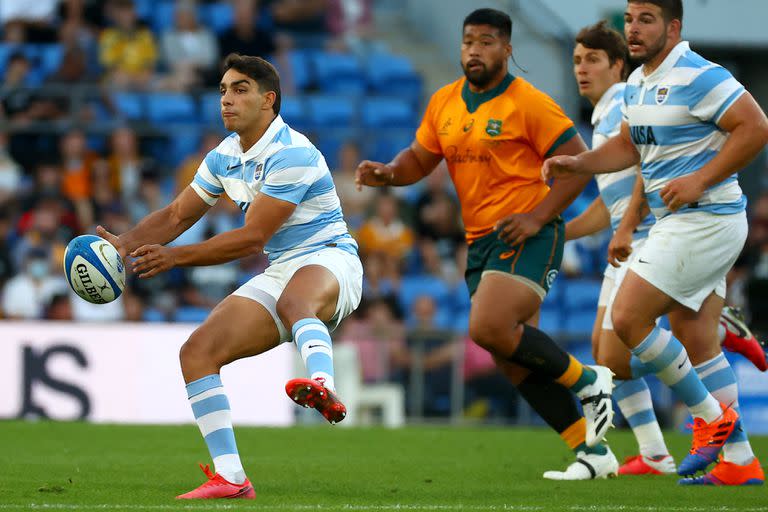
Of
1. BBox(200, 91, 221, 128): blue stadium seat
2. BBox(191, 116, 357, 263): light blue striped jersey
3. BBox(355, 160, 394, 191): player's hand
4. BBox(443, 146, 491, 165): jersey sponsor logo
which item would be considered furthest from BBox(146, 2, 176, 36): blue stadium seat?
BBox(191, 116, 357, 263): light blue striped jersey

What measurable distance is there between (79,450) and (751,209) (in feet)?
38.6

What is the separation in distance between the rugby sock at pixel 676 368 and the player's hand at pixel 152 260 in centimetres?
253

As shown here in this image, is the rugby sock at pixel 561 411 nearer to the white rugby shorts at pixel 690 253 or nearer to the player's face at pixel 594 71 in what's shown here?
the white rugby shorts at pixel 690 253

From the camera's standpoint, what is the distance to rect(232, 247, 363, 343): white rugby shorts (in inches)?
262

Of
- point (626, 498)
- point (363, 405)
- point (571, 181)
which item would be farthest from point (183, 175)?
point (626, 498)

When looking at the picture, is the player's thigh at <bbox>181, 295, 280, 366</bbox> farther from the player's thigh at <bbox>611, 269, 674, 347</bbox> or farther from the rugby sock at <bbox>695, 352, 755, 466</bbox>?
the rugby sock at <bbox>695, 352, 755, 466</bbox>

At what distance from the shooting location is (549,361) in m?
7.46

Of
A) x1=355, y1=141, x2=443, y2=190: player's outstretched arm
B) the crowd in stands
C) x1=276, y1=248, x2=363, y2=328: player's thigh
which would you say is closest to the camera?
x1=276, y1=248, x2=363, y2=328: player's thigh

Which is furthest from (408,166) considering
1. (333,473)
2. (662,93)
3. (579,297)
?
(579,297)

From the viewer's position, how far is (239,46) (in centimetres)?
1828

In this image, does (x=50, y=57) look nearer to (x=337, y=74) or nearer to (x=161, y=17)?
(x=161, y=17)

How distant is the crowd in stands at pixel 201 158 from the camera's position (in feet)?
48.1

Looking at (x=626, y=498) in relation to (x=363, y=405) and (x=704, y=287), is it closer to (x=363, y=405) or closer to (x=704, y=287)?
(x=704, y=287)

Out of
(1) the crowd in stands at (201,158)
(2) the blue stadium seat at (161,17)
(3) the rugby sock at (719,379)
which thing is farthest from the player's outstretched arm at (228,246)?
(2) the blue stadium seat at (161,17)
